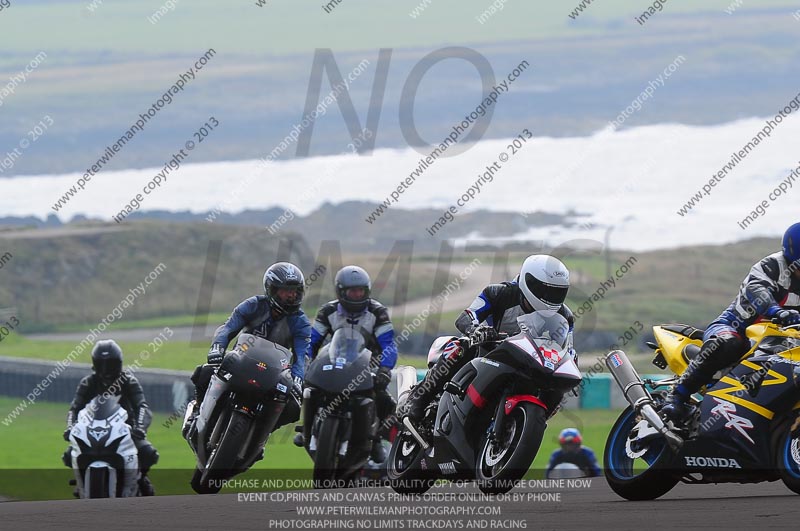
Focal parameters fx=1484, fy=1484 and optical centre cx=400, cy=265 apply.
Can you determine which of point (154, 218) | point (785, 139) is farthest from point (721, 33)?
point (154, 218)

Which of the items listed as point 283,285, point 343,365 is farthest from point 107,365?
point 283,285

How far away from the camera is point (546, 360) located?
10.8 m

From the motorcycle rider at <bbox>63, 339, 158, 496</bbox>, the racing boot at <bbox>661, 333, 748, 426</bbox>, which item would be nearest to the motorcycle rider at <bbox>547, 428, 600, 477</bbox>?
the motorcycle rider at <bbox>63, 339, 158, 496</bbox>

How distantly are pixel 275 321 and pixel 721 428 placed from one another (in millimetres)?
5075

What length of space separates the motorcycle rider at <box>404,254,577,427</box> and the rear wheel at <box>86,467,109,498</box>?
13.1 feet

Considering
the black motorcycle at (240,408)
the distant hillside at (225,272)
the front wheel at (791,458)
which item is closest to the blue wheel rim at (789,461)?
the front wheel at (791,458)

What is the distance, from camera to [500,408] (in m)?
10.9

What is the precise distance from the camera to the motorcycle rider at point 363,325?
16.0 meters

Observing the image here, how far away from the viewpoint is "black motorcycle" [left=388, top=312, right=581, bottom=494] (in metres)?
10.7

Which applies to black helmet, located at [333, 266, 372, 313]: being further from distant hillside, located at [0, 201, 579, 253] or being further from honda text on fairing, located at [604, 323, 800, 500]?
distant hillside, located at [0, 201, 579, 253]

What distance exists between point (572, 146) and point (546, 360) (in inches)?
4712

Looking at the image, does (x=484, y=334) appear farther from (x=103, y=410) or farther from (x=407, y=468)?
(x=103, y=410)

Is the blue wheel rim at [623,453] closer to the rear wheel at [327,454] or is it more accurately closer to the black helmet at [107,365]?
the rear wheel at [327,454]

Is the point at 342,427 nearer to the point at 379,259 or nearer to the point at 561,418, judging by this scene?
the point at 561,418
